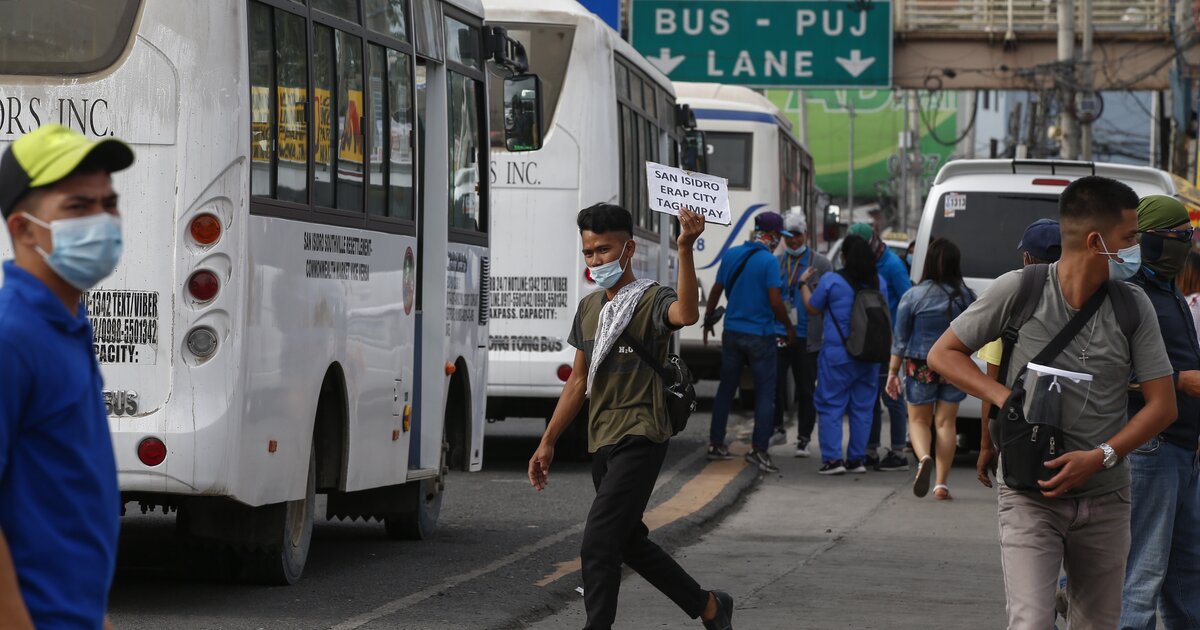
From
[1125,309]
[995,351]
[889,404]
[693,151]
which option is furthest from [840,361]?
[1125,309]

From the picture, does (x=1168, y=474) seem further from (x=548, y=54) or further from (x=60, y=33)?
(x=548, y=54)

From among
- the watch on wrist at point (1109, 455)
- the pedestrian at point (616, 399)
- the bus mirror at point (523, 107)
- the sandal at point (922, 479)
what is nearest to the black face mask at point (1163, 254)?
the watch on wrist at point (1109, 455)

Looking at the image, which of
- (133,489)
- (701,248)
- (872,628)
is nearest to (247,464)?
(133,489)

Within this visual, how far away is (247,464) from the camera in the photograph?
7.44 meters

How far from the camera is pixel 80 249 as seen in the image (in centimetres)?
325

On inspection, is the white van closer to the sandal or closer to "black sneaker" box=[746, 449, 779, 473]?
"black sneaker" box=[746, 449, 779, 473]

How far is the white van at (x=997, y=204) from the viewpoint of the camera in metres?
14.9

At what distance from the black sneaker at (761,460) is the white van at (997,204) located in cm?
149

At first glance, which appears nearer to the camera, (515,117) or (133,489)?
(133,489)

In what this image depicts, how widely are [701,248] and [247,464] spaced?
1400 cm

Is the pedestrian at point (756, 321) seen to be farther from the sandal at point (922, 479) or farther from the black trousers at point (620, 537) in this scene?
the black trousers at point (620, 537)

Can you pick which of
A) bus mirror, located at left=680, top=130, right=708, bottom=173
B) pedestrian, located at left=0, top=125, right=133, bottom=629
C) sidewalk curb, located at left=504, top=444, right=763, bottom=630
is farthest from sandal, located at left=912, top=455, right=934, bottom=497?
Answer: pedestrian, located at left=0, top=125, right=133, bottom=629

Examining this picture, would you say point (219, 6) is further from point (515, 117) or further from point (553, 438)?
point (515, 117)

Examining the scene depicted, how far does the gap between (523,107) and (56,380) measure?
324 inches
